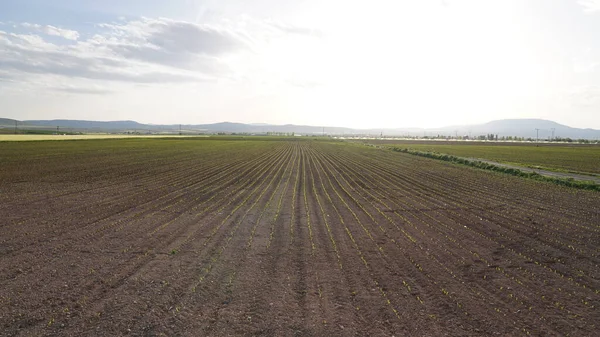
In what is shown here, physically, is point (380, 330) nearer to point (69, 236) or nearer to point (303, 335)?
point (303, 335)

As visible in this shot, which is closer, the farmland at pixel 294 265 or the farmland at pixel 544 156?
the farmland at pixel 294 265

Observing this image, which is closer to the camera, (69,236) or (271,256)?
(271,256)

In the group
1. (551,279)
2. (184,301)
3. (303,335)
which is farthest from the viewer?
(551,279)

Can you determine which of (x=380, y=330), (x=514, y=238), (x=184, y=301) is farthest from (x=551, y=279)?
(x=184, y=301)

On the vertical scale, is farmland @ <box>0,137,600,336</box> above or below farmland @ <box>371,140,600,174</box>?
below

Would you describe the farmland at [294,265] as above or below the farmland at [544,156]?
below

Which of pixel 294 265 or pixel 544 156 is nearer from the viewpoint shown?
pixel 294 265

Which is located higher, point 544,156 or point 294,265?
point 544,156

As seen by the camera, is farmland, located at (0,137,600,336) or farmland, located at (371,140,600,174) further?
farmland, located at (371,140,600,174)
